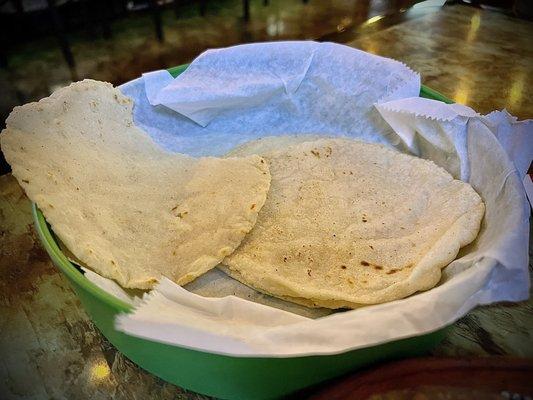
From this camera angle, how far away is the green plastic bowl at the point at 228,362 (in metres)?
0.55

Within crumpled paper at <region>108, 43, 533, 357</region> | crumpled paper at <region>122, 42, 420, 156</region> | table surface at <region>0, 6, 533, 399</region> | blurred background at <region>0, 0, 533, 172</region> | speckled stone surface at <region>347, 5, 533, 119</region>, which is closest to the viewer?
crumpled paper at <region>108, 43, 533, 357</region>

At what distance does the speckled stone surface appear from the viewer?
4.36 feet

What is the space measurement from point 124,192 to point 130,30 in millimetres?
2472

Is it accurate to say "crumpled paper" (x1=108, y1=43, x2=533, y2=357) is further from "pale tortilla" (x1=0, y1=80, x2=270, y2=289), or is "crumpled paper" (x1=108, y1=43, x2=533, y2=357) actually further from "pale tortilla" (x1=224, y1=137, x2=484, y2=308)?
"pale tortilla" (x1=0, y1=80, x2=270, y2=289)

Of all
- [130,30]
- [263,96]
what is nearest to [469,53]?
[263,96]

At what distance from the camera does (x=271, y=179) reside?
0.90 metres

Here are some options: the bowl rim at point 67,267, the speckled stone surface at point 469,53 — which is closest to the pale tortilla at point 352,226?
the bowl rim at point 67,267

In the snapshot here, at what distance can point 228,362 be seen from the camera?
55 centimetres

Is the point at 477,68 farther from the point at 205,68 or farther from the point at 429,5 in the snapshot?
the point at 205,68

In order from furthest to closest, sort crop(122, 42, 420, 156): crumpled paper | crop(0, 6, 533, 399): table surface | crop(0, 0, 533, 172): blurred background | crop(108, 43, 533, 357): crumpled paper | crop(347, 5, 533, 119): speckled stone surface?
crop(0, 0, 533, 172): blurred background
crop(347, 5, 533, 119): speckled stone surface
crop(122, 42, 420, 156): crumpled paper
crop(0, 6, 533, 399): table surface
crop(108, 43, 533, 357): crumpled paper

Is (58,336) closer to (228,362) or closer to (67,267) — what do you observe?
(67,267)

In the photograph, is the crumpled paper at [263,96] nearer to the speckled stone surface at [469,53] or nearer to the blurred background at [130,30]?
the speckled stone surface at [469,53]

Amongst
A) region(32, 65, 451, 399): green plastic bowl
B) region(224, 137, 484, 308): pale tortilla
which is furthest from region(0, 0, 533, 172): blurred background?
region(32, 65, 451, 399): green plastic bowl

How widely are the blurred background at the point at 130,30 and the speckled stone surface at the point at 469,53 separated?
13.3 inches
